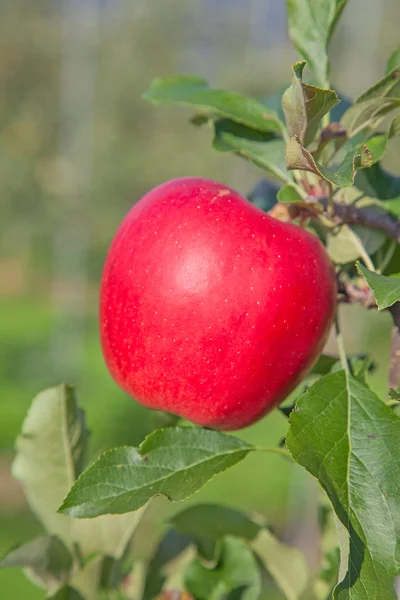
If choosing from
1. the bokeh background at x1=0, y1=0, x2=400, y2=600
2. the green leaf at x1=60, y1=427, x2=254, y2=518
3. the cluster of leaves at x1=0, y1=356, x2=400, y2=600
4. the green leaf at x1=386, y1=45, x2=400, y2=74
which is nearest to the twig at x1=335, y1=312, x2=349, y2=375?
the cluster of leaves at x1=0, y1=356, x2=400, y2=600

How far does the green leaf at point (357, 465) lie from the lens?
1.91 feet

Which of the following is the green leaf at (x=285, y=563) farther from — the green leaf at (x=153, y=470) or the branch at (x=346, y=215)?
the branch at (x=346, y=215)

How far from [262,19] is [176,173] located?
246 cm

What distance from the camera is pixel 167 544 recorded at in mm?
939

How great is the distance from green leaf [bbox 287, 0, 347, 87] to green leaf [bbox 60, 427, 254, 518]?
40cm

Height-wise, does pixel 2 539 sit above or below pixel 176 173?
above

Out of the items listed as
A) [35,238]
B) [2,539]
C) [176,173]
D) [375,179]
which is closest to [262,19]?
[176,173]

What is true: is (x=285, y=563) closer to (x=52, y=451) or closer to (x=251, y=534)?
(x=251, y=534)

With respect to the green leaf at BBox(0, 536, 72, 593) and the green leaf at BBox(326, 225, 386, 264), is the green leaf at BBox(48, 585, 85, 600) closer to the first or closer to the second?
the green leaf at BBox(0, 536, 72, 593)

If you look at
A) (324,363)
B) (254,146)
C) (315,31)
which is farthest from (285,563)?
(315,31)

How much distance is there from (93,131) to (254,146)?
10290 millimetres

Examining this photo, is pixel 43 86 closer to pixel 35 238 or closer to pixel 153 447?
pixel 35 238

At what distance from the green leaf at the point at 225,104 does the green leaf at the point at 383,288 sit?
0.25 m

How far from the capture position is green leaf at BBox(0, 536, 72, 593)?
0.75 m
